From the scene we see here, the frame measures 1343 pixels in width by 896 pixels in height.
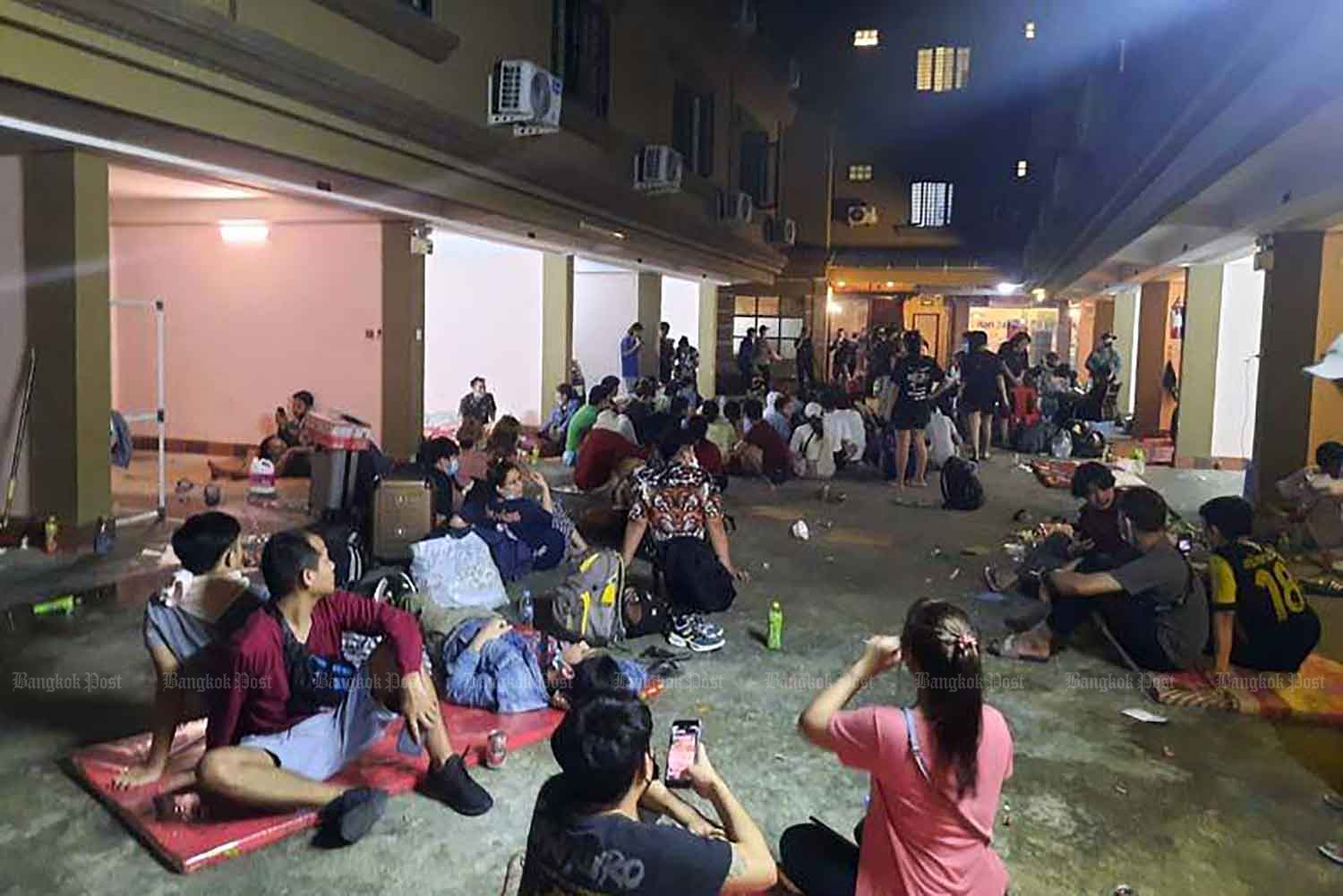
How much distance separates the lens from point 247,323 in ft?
39.5

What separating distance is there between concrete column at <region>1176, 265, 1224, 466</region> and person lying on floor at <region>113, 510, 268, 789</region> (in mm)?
13181

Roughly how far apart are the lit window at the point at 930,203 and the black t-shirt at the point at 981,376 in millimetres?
16358

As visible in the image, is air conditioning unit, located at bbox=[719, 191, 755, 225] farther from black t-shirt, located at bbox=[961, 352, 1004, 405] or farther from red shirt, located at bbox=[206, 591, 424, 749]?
red shirt, located at bbox=[206, 591, 424, 749]

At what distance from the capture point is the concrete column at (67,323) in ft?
24.6

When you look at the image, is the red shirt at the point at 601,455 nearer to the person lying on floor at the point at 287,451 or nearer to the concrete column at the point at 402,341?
the concrete column at the point at 402,341

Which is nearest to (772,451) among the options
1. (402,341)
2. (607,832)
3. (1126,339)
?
(402,341)

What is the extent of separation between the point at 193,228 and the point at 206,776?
1009 cm

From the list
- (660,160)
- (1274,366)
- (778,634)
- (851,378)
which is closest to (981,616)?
(778,634)

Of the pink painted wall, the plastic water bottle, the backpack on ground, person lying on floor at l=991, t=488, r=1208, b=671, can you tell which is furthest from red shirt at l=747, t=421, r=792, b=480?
person lying on floor at l=991, t=488, r=1208, b=671

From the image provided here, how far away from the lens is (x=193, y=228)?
1214cm

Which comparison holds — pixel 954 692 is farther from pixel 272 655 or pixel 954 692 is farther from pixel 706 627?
pixel 706 627

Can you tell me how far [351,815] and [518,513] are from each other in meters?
3.67

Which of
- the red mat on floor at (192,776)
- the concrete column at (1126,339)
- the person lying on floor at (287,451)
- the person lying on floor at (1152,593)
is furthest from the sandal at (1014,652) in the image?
the concrete column at (1126,339)

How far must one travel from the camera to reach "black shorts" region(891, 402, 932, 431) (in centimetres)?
1185
